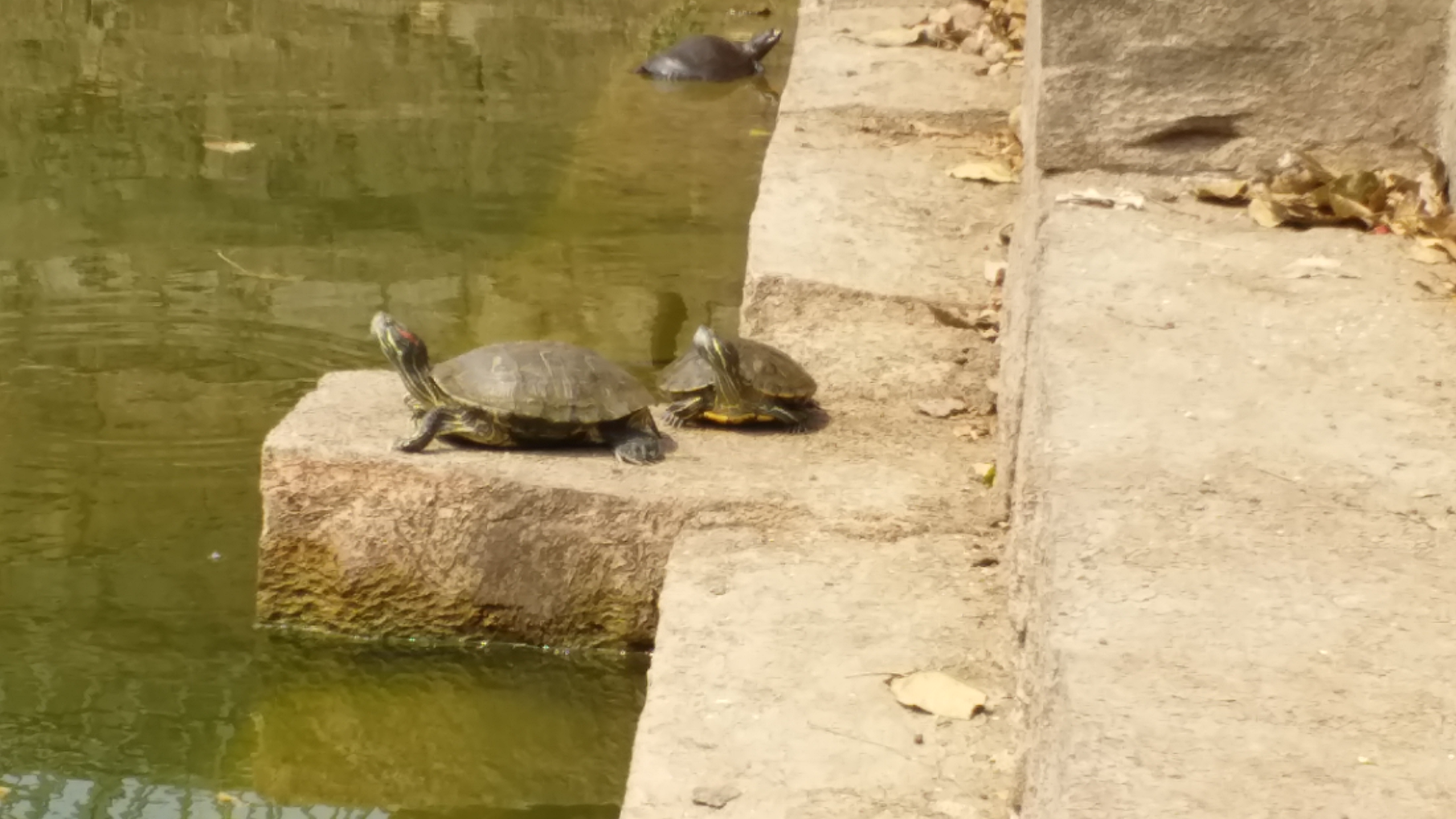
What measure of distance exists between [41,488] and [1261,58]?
2872 mm

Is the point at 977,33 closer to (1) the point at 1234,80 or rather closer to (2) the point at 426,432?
(1) the point at 1234,80

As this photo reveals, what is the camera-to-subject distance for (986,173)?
5340 millimetres

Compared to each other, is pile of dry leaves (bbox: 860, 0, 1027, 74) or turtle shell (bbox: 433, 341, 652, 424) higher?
pile of dry leaves (bbox: 860, 0, 1027, 74)

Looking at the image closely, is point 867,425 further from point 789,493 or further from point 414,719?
point 414,719

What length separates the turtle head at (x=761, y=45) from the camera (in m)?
9.48

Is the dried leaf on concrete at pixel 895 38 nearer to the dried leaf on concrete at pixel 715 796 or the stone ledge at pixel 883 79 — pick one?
the stone ledge at pixel 883 79

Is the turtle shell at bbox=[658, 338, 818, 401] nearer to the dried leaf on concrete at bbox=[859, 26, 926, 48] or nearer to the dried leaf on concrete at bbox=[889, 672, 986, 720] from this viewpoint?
the dried leaf on concrete at bbox=[889, 672, 986, 720]

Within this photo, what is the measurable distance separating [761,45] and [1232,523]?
7.46 metres

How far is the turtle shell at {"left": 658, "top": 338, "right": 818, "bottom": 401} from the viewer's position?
3.85 meters

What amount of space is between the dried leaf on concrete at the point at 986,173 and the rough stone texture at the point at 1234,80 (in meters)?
1.44

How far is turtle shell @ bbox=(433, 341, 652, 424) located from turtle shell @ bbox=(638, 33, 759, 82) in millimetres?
5231

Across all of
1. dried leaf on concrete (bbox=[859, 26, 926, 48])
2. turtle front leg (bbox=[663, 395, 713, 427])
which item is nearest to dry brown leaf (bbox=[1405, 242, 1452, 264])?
turtle front leg (bbox=[663, 395, 713, 427])

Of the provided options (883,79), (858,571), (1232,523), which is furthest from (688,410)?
(883,79)

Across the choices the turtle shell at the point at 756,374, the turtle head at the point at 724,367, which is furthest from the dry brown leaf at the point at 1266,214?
the turtle head at the point at 724,367
